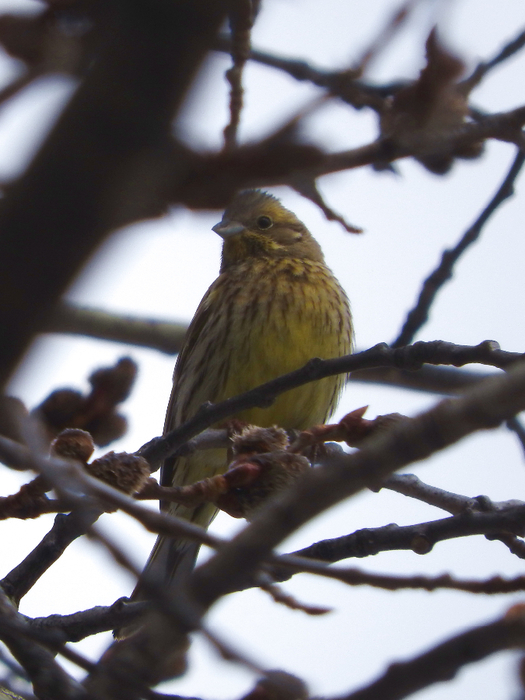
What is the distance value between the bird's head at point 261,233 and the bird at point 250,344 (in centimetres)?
1

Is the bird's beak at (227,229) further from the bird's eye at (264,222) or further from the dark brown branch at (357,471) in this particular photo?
the dark brown branch at (357,471)

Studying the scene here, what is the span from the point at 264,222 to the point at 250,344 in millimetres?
1687

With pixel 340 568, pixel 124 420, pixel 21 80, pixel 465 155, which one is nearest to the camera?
pixel 340 568

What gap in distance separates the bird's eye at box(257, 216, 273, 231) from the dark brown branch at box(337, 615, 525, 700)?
18.4ft

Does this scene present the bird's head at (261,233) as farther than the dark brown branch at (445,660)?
Yes

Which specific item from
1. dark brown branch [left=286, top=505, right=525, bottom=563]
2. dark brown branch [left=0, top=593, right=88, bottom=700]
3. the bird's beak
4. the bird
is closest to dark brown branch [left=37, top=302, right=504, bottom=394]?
the bird

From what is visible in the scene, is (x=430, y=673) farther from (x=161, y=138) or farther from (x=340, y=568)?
(x=161, y=138)

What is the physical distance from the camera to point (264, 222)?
23.0 ft

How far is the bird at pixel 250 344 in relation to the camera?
5.50m

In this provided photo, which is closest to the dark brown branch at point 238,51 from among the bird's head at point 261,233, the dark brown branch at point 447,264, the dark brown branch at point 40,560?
the dark brown branch at point 447,264

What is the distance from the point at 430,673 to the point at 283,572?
1863mm

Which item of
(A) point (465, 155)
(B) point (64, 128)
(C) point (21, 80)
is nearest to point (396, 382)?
(A) point (465, 155)

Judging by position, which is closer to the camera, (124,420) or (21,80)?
(21,80)

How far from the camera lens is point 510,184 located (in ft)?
12.3
